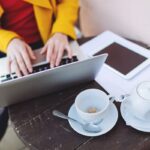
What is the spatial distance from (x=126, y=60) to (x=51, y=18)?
0.33 m

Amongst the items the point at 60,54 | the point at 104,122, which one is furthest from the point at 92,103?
the point at 60,54

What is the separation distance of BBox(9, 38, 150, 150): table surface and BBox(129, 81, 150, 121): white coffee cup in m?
0.04

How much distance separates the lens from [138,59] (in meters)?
0.89

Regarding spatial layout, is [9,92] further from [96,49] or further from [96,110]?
[96,49]

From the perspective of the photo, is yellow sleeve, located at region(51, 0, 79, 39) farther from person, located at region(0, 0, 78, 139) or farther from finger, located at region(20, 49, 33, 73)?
finger, located at region(20, 49, 33, 73)

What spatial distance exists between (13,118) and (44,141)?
13 centimetres

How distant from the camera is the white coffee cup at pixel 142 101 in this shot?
0.65 m

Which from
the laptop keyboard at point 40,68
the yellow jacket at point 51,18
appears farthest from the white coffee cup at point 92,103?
the yellow jacket at point 51,18

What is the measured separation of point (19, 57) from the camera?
812 mm

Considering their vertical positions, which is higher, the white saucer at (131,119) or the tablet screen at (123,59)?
the tablet screen at (123,59)

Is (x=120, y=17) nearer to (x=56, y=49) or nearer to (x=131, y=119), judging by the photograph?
(x=56, y=49)

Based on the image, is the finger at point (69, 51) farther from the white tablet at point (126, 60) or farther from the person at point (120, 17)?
the person at point (120, 17)

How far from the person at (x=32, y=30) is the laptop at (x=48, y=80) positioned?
1.4 inches

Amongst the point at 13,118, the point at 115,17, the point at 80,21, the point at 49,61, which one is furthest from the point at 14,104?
the point at 80,21
